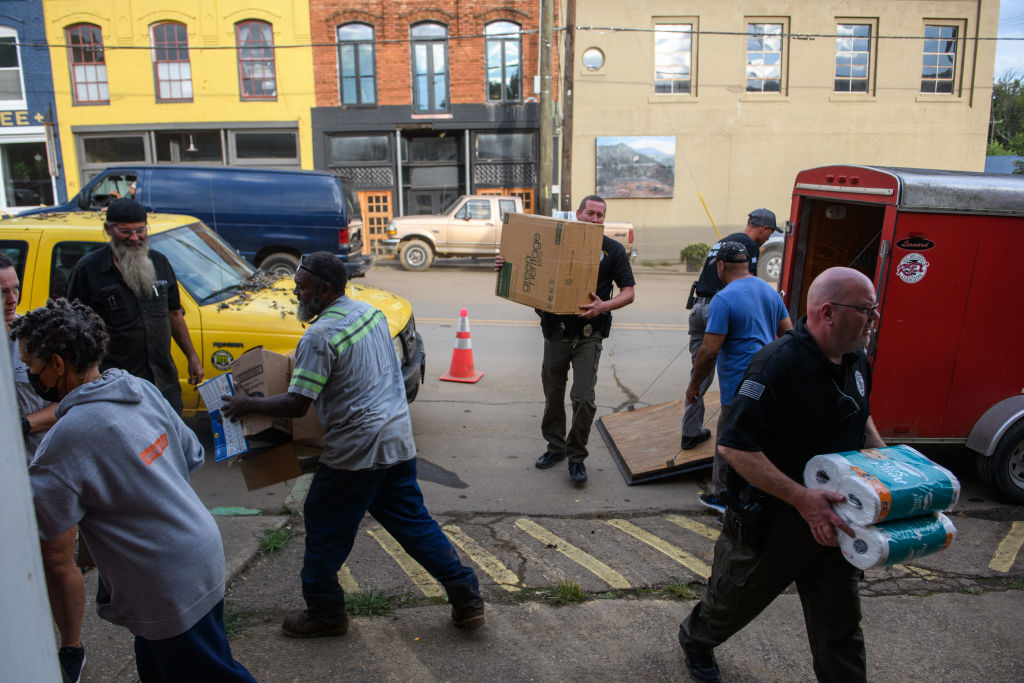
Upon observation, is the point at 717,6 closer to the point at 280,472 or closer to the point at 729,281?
the point at 729,281

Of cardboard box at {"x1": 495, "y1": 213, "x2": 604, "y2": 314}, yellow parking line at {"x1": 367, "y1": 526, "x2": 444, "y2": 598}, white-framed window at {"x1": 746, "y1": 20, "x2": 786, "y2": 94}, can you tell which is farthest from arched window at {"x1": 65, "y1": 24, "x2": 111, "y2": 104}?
yellow parking line at {"x1": 367, "y1": 526, "x2": 444, "y2": 598}

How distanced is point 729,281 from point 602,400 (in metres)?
3.22

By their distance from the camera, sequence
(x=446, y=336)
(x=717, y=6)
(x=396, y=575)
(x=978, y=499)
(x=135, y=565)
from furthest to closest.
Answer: (x=717, y=6)
(x=446, y=336)
(x=978, y=499)
(x=396, y=575)
(x=135, y=565)

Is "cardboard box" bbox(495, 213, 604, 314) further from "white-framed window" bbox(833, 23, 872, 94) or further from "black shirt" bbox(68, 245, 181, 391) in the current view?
"white-framed window" bbox(833, 23, 872, 94)

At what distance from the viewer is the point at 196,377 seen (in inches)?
196

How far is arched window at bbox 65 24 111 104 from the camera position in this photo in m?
21.6

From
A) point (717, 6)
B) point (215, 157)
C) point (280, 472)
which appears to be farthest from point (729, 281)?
point (215, 157)

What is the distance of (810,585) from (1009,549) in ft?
8.68

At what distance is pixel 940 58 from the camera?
21.6 meters

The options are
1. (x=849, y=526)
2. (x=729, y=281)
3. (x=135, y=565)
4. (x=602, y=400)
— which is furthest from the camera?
(x=602, y=400)

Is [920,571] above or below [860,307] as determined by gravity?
below

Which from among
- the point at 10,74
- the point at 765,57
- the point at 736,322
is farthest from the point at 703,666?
the point at 10,74

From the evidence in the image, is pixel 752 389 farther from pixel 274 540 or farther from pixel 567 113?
pixel 567 113

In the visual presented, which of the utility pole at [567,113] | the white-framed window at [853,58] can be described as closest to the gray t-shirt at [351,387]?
the utility pole at [567,113]
